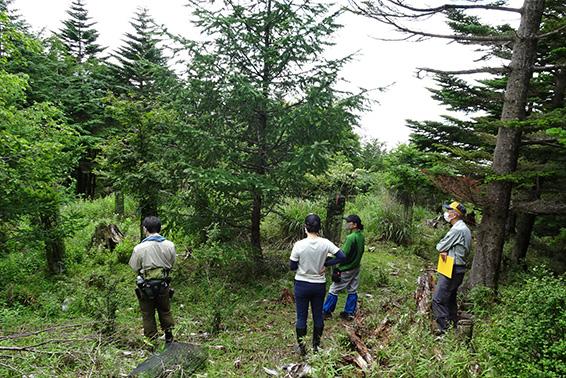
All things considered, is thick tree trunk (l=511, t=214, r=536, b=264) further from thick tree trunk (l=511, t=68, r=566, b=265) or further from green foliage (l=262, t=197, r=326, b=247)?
green foliage (l=262, t=197, r=326, b=247)

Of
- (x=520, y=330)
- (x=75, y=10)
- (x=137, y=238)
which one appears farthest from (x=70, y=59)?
(x=520, y=330)

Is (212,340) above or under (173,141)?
under

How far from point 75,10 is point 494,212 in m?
31.7

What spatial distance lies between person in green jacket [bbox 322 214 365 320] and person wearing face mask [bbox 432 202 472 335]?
1447mm

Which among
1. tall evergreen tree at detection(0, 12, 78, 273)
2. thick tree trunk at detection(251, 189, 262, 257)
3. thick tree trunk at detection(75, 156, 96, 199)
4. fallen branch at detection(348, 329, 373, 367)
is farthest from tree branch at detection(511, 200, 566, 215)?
thick tree trunk at detection(75, 156, 96, 199)

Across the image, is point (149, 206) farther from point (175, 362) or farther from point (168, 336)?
point (175, 362)

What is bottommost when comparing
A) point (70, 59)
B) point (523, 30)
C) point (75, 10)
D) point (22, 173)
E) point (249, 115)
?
point (22, 173)

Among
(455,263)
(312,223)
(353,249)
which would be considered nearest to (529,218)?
(455,263)

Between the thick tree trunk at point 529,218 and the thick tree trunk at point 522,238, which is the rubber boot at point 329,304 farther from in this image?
the thick tree trunk at point 522,238

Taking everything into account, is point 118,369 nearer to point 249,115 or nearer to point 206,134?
point 206,134

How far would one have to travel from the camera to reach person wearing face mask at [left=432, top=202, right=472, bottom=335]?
5.46 m

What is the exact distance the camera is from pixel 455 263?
5.46m

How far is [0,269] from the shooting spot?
361 inches

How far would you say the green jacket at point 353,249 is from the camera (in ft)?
21.7
